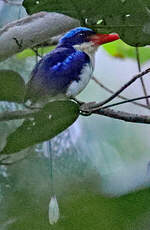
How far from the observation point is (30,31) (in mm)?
518

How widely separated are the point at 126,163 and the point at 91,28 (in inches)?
8.3

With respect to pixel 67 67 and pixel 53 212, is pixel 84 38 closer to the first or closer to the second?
pixel 67 67

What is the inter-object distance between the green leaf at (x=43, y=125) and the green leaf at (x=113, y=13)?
0.30 feet

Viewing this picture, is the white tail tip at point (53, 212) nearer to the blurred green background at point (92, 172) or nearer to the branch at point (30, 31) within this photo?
the blurred green background at point (92, 172)

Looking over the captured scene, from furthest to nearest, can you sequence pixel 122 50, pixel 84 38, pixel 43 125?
pixel 122 50
pixel 84 38
pixel 43 125

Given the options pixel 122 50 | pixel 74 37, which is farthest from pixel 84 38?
pixel 122 50

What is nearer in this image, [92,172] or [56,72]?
[56,72]

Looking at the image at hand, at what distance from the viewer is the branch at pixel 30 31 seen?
52 centimetres

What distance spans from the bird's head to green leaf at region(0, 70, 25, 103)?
→ 87 mm

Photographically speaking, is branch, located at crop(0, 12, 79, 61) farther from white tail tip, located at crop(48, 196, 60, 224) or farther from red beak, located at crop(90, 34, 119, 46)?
white tail tip, located at crop(48, 196, 60, 224)

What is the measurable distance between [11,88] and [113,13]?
0.14 metres

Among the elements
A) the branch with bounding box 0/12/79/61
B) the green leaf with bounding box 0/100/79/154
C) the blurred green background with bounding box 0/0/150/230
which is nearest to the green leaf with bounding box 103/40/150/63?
the blurred green background with bounding box 0/0/150/230

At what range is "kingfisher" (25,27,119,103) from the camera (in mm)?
479

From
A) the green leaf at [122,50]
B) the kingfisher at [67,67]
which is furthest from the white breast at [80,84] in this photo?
the green leaf at [122,50]
